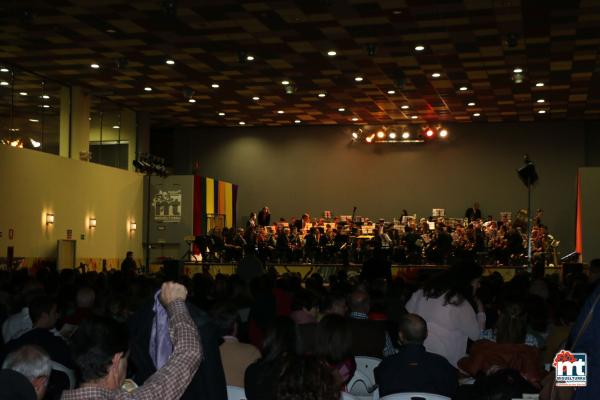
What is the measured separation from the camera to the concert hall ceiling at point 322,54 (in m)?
14.9

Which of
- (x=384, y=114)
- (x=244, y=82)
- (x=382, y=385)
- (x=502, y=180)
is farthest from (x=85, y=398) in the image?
(x=502, y=180)

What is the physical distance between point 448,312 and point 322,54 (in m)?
12.6

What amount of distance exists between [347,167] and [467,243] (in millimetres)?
7039

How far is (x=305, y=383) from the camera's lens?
2.58m

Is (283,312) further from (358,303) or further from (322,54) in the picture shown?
(322,54)

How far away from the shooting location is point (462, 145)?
2712 cm

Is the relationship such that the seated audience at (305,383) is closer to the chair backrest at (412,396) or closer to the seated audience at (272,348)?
the seated audience at (272,348)

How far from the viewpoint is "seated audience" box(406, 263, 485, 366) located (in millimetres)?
6078

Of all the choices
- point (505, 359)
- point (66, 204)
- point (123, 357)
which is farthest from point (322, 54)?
point (123, 357)

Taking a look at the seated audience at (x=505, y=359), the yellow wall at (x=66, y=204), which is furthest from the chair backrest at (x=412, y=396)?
the yellow wall at (x=66, y=204)

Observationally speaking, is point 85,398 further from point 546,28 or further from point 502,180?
point 502,180

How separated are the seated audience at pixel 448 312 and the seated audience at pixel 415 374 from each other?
3.35 feet

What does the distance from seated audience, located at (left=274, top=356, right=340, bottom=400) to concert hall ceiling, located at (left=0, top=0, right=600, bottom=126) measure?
12.1 metres

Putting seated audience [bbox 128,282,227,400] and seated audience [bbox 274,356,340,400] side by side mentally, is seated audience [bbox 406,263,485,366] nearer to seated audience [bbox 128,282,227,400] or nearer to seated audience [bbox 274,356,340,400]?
seated audience [bbox 128,282,227,400]
